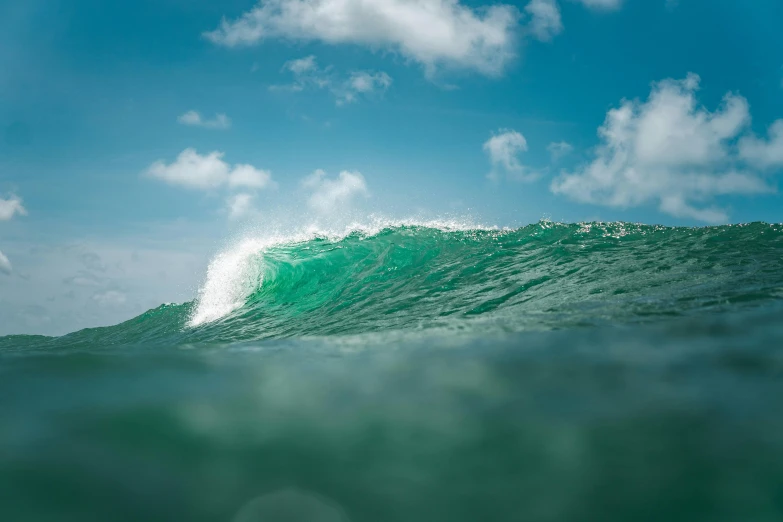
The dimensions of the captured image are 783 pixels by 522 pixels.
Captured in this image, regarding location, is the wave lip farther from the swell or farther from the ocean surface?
the ocean surface

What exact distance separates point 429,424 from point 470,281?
7.72 meters

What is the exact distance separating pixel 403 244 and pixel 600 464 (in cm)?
1264

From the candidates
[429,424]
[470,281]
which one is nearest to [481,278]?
[470,281]

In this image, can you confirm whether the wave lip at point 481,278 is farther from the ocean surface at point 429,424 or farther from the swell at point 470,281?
the ocean surface at point 429,424

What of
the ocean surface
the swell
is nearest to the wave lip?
the swell

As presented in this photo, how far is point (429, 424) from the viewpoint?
254 centimetres

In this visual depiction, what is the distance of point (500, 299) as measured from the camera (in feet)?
26.4

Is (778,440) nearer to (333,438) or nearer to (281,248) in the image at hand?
(333,438)

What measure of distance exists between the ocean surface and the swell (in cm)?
44

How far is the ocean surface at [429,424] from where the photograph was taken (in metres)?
2.02

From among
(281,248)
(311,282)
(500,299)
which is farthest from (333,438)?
(281,248)

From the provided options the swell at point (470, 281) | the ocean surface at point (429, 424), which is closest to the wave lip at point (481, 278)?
the swell at point (470, 281)

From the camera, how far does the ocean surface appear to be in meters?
2.02

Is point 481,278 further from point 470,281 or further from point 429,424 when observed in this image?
point 429,424
